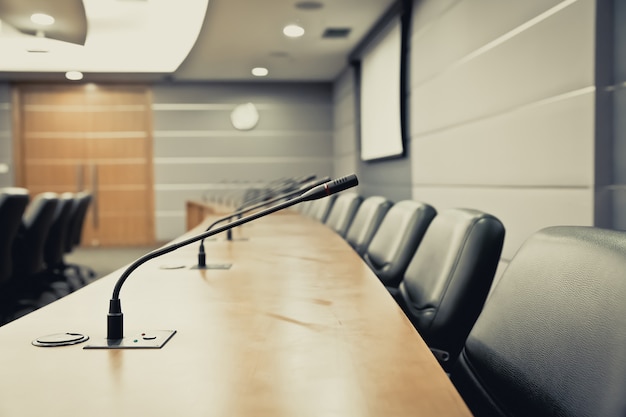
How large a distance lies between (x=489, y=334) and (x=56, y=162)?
898cm

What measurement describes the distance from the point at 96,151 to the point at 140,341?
858 centimetres

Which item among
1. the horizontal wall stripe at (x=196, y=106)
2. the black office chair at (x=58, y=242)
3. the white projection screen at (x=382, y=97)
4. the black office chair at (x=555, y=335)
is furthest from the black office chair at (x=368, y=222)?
the horizontal wall stripe at (x=196, y=106)

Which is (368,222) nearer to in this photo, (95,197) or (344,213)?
(344,213)

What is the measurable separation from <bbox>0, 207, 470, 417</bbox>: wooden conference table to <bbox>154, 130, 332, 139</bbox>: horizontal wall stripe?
298 inches

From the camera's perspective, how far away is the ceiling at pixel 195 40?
5461 mm

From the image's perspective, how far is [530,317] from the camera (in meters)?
1.05

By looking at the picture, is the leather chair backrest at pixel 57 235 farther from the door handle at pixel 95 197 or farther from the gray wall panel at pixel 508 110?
the door handle at pixel 95 197

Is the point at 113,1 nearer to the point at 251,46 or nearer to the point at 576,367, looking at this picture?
the point at 251,46

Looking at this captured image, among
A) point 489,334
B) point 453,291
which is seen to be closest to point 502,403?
point 489,334

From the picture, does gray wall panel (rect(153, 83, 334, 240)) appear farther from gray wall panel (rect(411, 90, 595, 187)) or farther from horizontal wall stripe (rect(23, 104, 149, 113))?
gray wall panel (rect(411, 90, 595, 187))

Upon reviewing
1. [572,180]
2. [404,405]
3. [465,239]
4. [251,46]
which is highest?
[251,46]

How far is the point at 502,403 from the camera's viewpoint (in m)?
1.07

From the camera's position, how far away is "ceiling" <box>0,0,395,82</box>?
215 inches

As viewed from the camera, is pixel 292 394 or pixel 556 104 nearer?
pixel 292 394
